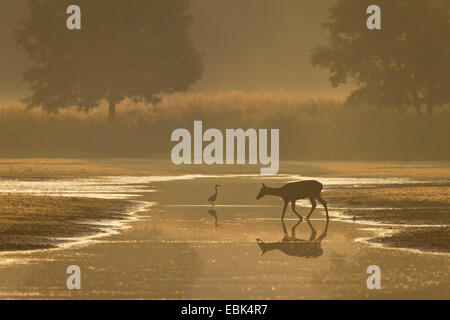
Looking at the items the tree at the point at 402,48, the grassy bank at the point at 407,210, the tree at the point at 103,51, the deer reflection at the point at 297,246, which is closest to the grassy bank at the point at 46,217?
the deer reflection at the point at 297,246

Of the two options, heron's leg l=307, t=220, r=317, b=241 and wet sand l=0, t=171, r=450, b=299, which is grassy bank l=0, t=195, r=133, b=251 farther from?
heron's leg l=307, t=220, r=317, b=241

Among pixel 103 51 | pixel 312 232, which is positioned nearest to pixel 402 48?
pixel 103 51

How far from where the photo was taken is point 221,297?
17469 mm

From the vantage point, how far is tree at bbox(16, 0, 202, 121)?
88688 mm

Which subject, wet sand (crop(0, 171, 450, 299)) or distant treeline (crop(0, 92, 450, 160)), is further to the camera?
distant treeline (crop(0, 92, 450, 160))

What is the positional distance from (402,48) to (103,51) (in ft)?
75.5

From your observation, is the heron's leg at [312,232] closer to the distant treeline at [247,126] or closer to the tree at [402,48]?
the distant treeline at [247,126]

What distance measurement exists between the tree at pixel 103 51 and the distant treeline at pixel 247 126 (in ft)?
5.39

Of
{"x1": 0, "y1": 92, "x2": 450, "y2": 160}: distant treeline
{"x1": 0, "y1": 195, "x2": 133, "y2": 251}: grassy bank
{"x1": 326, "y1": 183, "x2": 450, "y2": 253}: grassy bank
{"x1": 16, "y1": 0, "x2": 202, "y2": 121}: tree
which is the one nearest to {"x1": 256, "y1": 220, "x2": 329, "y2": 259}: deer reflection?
{"x1": 326, "y1": 183, "x2": 450, "y2": 253}: grassy bank

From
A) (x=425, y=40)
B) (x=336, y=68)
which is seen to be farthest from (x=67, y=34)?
(x=425, y=40)

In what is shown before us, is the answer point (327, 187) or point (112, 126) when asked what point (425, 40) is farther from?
point (327, 187)

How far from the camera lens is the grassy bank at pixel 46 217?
25286 mm

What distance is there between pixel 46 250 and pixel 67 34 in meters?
66.7

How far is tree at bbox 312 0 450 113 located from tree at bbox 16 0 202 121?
1617cm
